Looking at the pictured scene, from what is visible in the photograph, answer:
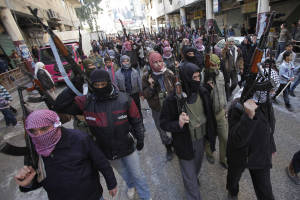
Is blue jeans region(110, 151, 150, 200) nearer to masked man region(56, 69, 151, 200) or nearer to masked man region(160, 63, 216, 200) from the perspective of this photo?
masked man region(56, 69, 151, 200)

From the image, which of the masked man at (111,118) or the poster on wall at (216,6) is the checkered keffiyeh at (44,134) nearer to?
the masked man at (111,118)

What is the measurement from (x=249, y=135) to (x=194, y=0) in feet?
62.7

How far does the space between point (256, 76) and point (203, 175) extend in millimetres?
1775

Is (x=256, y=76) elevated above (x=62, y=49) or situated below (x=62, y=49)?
below

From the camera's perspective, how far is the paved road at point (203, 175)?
2357 millimetres

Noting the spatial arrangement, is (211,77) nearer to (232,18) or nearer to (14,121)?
(14,121)

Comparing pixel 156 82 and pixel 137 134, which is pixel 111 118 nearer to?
pixel 137 134

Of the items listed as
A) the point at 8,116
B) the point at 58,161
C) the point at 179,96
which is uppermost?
the point at 179,96

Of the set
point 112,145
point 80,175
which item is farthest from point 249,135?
point 80,175

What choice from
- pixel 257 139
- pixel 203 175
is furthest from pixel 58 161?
pixel 203 175

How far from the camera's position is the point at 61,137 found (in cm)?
145

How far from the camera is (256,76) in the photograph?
165 cm

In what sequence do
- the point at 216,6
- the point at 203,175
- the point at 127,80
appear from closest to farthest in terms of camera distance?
the point at 203,175 < the point at 127,80 < the point at 216,6

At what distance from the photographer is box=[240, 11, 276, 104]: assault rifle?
158 centimetres
